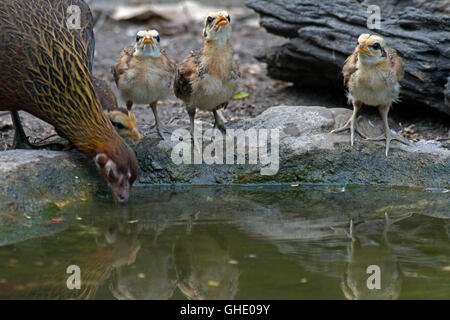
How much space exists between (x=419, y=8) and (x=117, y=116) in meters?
4.07

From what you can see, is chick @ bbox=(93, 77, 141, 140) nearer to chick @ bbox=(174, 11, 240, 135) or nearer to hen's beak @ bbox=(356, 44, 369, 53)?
chick @ bbox=(174, 11, 240, 135)

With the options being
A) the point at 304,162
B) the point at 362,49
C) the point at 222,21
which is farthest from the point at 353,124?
the point at 222,21

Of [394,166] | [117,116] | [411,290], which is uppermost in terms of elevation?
[117,116]

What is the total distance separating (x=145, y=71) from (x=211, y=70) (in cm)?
78

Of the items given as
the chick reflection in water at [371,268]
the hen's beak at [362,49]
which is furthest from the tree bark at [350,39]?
the chick reflection in water at [371,268]

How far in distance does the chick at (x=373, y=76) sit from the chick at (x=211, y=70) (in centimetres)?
131

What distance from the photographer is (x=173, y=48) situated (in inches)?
524

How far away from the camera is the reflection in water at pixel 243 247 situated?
4832 millimetres

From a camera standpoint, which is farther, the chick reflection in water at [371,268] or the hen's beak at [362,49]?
the hen's beak at [362,49]

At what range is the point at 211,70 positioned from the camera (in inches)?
279

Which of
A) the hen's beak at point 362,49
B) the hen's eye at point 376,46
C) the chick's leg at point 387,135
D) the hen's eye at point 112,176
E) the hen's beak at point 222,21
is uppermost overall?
the hen's beak at point 222,21

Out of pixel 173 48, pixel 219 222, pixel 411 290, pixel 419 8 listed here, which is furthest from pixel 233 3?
pixel 411 290

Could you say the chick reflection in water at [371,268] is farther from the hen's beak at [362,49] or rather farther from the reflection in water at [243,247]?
→ the hen's beak at [362,49]

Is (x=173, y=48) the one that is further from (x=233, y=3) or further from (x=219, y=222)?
(x=219, y=222)
